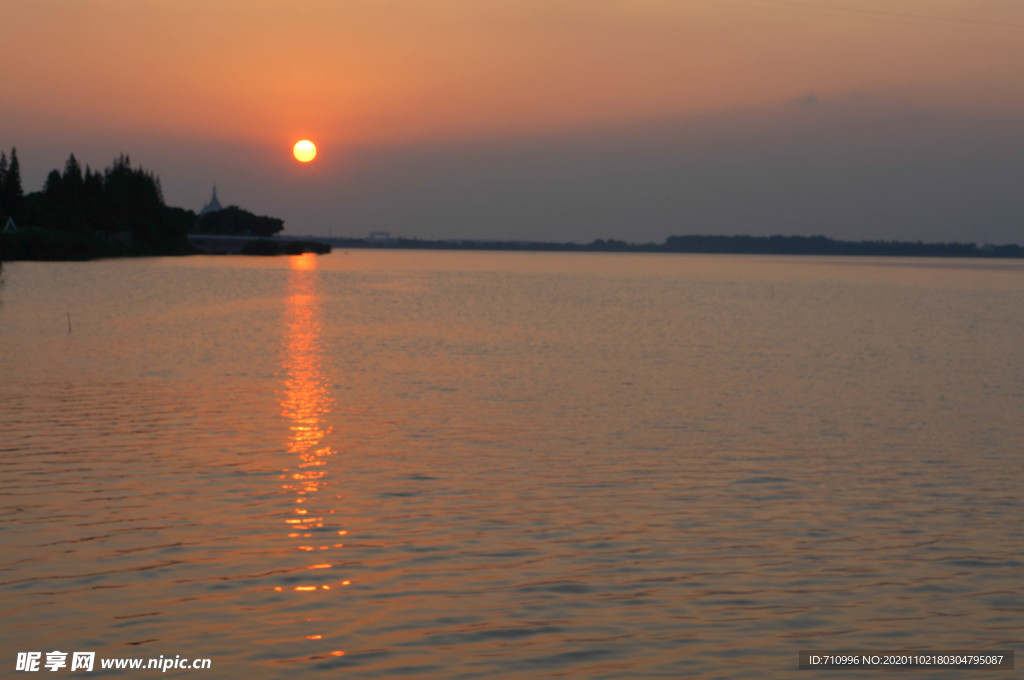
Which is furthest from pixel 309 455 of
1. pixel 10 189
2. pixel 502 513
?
pixel 10 189

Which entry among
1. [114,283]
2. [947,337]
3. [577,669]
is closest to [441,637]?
[577,669]

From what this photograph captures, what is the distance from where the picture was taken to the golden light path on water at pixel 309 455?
13688 millimetres

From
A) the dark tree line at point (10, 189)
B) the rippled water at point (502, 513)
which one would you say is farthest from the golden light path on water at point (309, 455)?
the dark tree line at point (10, 189)

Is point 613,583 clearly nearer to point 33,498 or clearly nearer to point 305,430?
point 33,498

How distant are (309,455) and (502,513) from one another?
19.6 ft

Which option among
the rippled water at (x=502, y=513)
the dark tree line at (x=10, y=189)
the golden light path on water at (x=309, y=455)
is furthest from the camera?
the dark tree line at (x=10, y=189)

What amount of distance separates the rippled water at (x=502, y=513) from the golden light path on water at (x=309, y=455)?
9cm

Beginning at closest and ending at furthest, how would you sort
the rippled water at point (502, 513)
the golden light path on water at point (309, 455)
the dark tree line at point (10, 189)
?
the rippled water at point (502, 513) → the golden light path on water at point (309, 455) → the dark tree line at point (10, 189)

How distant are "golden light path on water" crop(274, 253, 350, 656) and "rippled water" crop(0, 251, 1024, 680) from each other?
0.09 metres

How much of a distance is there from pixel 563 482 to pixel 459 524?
11.4 feet

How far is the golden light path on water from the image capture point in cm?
1369

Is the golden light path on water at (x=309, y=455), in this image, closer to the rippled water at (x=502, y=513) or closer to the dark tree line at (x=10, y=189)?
the rippled water at (x=502, y=513)

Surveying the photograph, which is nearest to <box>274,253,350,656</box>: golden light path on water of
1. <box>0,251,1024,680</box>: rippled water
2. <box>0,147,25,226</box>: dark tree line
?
<box>0,251,1024,680</box>: rippled water

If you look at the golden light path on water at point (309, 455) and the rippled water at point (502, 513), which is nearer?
the rippled water at point (502, 513)
